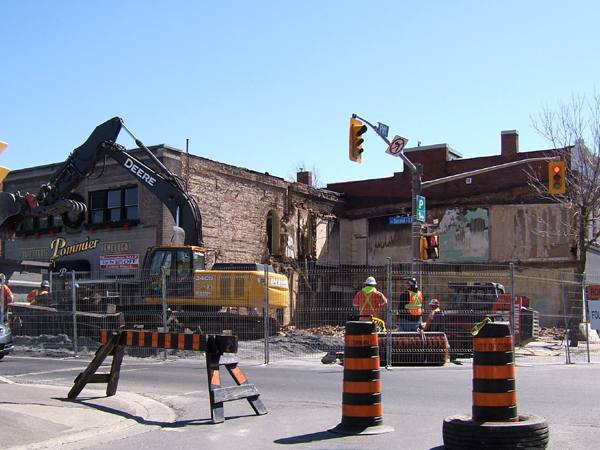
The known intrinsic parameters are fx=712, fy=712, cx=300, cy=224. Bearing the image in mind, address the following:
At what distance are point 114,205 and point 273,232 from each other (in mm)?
7882

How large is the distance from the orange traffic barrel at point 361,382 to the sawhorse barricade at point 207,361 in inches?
63.8

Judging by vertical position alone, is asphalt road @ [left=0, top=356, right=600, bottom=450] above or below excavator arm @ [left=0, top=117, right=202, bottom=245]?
below

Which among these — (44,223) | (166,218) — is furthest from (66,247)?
(166,218)

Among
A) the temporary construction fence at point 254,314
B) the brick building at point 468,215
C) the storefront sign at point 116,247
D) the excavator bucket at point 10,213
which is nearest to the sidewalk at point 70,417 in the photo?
the excavator bucket at point 10,213

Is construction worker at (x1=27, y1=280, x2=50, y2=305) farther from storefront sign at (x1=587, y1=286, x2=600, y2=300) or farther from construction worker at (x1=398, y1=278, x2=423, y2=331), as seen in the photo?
storefront sign at (x1=587, y1=286, x2=600, y2=300)

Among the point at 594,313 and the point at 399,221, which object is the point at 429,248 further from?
the point at 399,221

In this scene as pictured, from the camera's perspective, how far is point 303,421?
26.9 feet

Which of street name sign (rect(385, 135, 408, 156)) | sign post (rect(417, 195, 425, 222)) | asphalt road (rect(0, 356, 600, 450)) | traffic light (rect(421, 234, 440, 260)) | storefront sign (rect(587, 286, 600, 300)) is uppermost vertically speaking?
street name sign (rect(385, 135, 408, 156))

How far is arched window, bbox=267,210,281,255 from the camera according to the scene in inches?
1367

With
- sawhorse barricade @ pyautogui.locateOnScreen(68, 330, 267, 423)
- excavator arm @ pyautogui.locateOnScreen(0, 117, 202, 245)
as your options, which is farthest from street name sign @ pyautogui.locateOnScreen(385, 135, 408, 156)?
sawhorse barricade @ pyautogui.locateOnScreen(68, 330, 267, 423)

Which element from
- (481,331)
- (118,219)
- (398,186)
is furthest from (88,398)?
(398,186)

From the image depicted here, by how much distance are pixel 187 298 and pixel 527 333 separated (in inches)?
363

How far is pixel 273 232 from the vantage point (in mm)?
34969

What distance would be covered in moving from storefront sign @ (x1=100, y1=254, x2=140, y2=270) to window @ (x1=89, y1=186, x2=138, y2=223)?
5.43 feet
